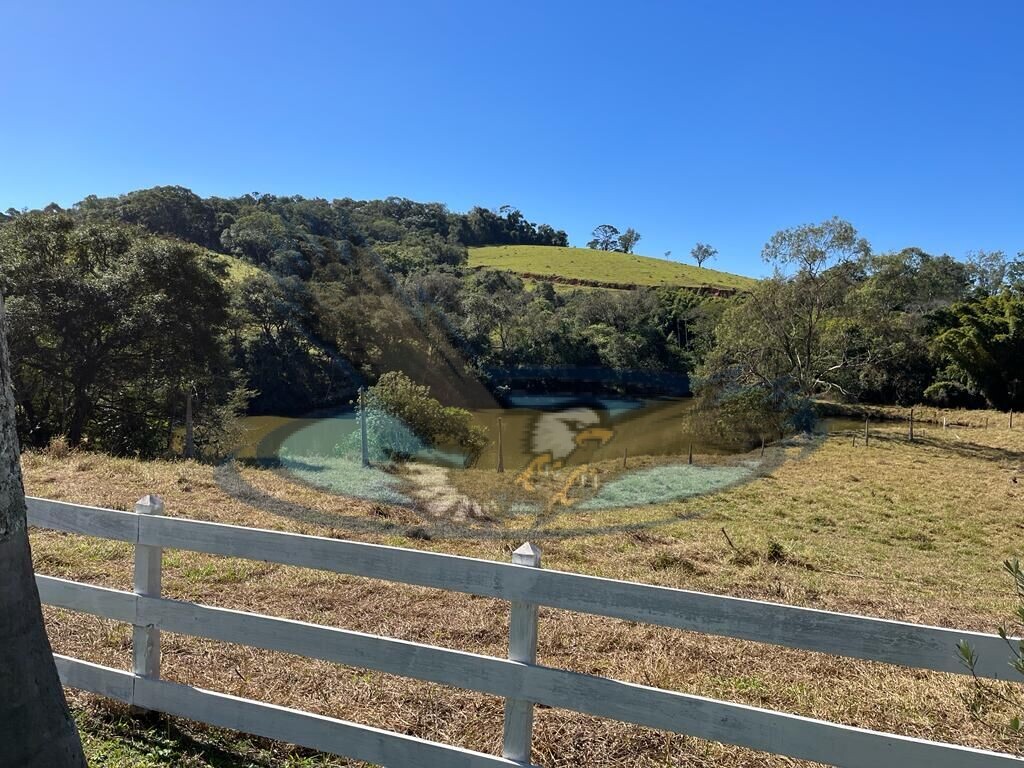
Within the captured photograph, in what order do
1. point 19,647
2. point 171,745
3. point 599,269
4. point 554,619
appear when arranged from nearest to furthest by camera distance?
point 19,647 → point 171,745 → point 554,619 → point 599,269

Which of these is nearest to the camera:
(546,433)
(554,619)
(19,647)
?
(19,647)

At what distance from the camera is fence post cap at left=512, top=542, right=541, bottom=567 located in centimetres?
181

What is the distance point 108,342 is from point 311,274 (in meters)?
6.75

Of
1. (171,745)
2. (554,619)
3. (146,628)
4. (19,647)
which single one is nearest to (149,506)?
(146,628)

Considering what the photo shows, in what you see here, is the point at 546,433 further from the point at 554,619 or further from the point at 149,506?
the point at 149,506

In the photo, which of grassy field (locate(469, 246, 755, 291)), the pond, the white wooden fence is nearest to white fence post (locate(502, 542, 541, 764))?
A: the white wooden fence

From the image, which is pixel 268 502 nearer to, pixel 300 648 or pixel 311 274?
pixel 300 648

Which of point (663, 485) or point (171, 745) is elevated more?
point (171, 745)

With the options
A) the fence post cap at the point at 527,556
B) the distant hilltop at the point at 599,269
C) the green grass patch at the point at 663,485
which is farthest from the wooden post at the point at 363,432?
the distant hilltop at the point at 599,269

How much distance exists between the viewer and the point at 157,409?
15.2 m

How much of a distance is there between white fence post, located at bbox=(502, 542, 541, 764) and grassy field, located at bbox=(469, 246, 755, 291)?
55938 millimetres

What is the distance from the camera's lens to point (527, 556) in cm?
182

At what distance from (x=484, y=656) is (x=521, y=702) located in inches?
6.4

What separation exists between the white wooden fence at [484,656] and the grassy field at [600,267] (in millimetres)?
55866
